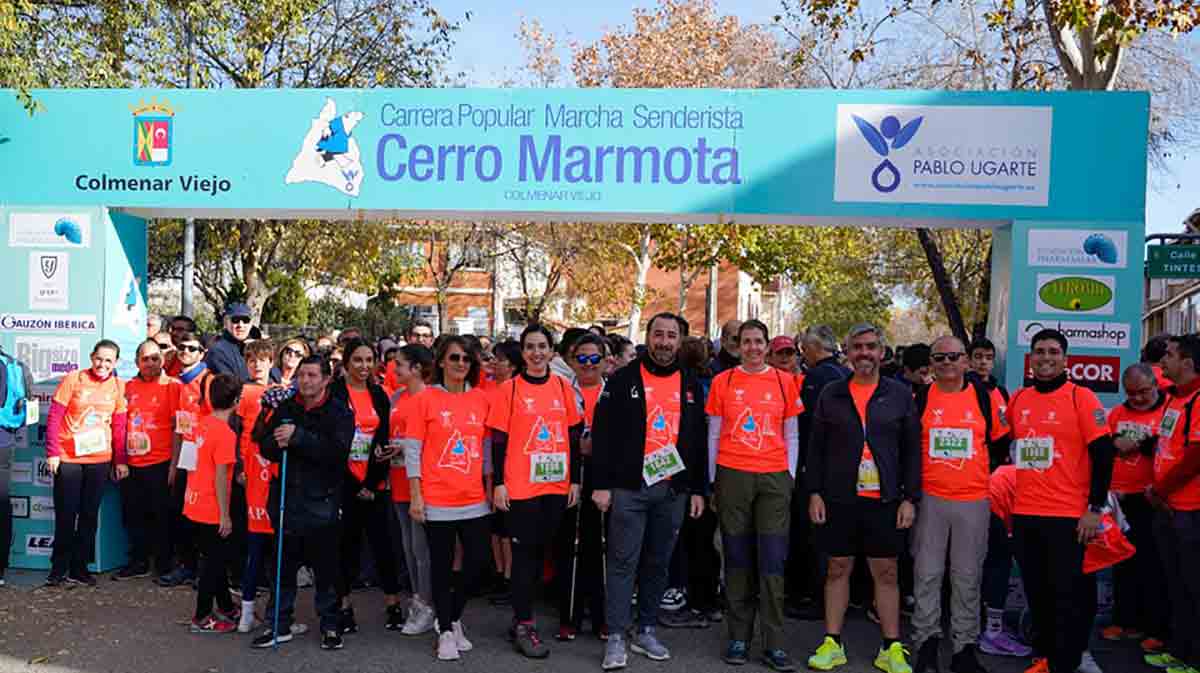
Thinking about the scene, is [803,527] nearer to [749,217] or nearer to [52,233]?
[749,217]

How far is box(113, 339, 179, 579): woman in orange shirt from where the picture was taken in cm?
789

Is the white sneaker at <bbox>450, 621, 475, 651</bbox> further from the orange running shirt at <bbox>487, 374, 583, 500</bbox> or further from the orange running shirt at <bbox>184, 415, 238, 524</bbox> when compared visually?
the orange running shirt at <bbox>184, 415, 238, 524</bbox>

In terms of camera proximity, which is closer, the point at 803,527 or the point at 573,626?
the point at 573,626

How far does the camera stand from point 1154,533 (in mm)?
6434

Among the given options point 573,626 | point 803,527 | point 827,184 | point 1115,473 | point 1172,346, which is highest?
point 827,184

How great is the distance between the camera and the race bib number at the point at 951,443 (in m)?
6.07

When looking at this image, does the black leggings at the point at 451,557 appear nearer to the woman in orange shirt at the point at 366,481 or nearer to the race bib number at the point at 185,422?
the woman in orange shirt at the point at 366,481

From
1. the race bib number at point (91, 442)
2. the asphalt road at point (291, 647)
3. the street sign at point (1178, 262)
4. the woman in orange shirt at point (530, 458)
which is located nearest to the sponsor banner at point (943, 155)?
the woman in orange shirt at point (530, 458)

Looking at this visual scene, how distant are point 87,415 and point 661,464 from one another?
176 inches

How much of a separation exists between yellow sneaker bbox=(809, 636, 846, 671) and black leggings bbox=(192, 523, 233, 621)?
12.0 ft

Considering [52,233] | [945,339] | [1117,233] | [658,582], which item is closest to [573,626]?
[658,582]

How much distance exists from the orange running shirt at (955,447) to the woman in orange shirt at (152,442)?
17.5 ft

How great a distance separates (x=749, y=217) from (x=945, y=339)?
84.8 inches

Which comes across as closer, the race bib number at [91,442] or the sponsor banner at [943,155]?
the sponsor banner at [943,155]
